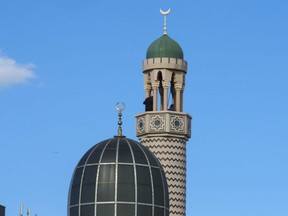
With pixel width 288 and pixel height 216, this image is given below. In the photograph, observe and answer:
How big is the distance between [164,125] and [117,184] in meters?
26.0

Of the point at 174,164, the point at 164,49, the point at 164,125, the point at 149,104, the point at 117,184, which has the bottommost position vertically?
the point at 117,184

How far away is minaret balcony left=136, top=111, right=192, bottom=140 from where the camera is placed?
111188mm

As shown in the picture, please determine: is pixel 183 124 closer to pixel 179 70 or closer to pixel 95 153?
pixel 179 70

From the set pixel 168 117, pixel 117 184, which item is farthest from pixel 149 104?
pixel 117 184

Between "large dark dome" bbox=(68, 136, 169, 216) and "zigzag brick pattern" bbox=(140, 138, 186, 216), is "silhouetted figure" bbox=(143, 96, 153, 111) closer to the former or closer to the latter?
"zigzag brick pattern" bbox=(140, 138, 186, 216)

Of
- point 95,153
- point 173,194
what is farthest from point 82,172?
point 173,194

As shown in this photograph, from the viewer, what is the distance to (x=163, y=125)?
111m

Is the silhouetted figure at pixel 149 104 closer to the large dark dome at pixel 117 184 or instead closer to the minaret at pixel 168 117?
the minaret at pixel 168 117

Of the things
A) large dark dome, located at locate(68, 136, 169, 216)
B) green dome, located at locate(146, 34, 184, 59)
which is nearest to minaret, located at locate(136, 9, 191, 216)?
green dome, located at locate(146, 34, 184, 59)

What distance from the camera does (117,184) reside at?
85.8 metres

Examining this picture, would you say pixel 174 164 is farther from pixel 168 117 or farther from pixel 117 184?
pixel 117 184

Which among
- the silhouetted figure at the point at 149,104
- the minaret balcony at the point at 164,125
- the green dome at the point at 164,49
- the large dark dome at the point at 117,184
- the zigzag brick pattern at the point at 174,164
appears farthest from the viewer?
the green dome at the point at 164,49

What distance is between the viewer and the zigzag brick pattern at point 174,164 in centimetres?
10931

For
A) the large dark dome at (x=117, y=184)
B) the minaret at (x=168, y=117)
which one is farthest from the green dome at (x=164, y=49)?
the large dark dome at (x=117, y=184)
